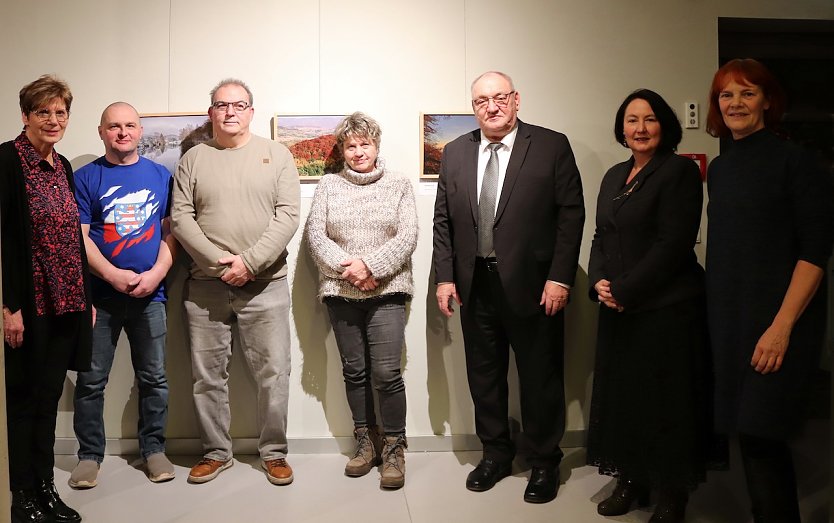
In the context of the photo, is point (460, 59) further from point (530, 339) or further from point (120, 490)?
point (120, 490)

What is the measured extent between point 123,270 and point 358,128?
121cm

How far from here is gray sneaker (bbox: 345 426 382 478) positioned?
311 centimetres

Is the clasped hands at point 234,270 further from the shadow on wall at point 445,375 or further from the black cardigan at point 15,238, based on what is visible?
the shadow on wall at point 445,375

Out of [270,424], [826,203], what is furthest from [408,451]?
Answer: [826,203]

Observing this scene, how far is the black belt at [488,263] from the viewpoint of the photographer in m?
2.86

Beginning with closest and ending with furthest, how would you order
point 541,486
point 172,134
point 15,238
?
point 15,238, point 541,486, point 172,134

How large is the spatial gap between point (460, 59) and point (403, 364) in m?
1.55

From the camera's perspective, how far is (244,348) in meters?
3.15

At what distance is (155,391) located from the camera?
3148 millimetres

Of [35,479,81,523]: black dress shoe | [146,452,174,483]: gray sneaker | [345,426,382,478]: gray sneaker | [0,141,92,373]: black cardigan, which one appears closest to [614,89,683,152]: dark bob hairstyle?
[345,426,382,478]: gray sneaker

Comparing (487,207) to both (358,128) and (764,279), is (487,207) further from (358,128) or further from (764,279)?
(764,279)

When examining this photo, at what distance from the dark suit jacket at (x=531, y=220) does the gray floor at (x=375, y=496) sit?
80 centimetres

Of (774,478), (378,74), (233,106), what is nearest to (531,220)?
(378,74)

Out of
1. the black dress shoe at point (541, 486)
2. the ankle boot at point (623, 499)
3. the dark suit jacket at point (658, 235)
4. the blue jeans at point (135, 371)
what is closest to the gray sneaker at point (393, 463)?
the black dress shoe at point (541, 486)
